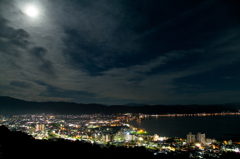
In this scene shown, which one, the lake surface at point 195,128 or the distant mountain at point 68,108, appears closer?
the lake surface at point 195,128

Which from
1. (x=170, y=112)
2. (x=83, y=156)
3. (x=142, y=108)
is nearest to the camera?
(x=83, y=156)

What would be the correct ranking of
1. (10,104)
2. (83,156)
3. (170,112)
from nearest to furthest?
(83,156) → (10,104) → (170,112)

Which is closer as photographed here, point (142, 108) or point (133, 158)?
point (133, 158)

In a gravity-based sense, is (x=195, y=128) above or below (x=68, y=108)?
below

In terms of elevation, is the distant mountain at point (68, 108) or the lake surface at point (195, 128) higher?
the distant mountain at point (68, 108)

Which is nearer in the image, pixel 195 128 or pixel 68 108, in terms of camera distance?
pixel 195 128

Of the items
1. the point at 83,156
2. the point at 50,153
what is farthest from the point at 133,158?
the point at 50,153

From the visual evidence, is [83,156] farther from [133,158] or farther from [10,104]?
[10,104]

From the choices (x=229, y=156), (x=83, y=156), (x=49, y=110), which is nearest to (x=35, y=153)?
(x=83, y=156)

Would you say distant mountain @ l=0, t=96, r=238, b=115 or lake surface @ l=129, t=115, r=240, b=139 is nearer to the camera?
lake surface @ l=129, t=115, r=240, b=139

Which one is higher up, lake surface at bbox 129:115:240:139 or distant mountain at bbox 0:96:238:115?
distant mountain at bbox 0:96:238:115
